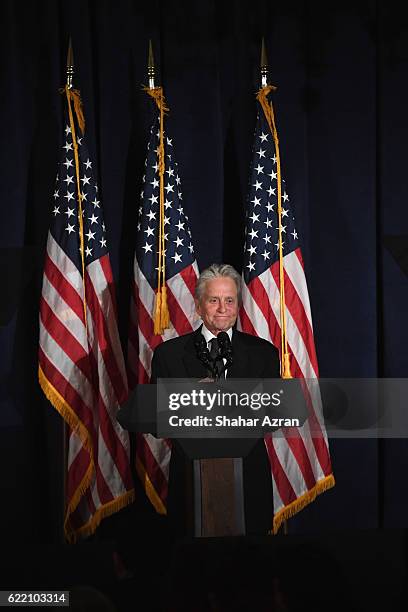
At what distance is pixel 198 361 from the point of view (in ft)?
8.23

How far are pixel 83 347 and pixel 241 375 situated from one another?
98cm

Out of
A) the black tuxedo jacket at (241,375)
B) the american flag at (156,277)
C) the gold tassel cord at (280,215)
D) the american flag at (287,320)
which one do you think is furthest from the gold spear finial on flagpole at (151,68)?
the black tuxedo jacket at (241,375)

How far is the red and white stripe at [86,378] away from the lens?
3.16 metres

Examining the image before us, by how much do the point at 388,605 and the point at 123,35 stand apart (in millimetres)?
2987

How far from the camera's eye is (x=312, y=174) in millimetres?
3615

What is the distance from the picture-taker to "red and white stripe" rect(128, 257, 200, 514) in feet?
10.6

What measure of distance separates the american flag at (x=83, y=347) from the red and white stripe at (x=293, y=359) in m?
0.64

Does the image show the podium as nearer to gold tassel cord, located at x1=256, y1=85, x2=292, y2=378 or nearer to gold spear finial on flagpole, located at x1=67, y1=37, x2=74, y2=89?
gold tassel cord, located at x1=256, y1=85, x2=292, y2=378

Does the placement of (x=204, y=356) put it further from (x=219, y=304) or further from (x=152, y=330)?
(x=152, y=330)

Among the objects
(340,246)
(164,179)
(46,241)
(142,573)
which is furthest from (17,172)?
(142,573)

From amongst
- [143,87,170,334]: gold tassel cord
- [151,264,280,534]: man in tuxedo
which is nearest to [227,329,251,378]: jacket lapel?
[151,264,280,534]: man in tuxedo

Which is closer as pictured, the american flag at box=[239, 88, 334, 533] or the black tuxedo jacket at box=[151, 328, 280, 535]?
the black tuxedo jacket at box=[151, 328, 280, 535]

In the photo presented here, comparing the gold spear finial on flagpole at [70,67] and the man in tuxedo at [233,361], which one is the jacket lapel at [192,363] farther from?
the gold spear finial on flagpole at [70,67]

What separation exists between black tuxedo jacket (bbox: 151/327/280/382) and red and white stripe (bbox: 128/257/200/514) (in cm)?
65
